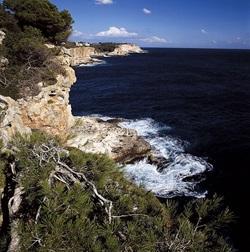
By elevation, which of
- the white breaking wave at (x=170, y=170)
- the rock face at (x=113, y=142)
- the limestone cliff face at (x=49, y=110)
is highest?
the limestone cliff face at (x=49, y=110)

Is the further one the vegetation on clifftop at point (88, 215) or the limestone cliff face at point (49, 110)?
the limestone cliff face at point (49, 110)

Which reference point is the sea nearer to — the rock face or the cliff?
the rock face

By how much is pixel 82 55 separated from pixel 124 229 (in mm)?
A: 110349

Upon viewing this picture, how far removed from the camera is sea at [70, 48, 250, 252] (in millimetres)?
16344

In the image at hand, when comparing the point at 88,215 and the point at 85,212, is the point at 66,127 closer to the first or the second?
the point at 88,215

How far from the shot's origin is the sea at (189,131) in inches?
643

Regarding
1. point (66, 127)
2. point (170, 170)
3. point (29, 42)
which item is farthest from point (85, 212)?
point (29, 42)

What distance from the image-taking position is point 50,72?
20.4 m

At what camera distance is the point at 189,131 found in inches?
1033

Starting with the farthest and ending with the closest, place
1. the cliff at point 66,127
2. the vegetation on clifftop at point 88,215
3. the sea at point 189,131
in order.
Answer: the cliff at point 66,127
the sea at point 189,131
the vegetation on clifftop at point 88,215

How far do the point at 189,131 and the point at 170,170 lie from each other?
9093 millimetres

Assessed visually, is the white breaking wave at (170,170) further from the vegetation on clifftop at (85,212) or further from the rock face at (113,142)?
the vegetation on clifftop at (85,212)

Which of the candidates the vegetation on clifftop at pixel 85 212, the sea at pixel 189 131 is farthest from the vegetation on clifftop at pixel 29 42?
the vegetation on clifftop at pixel 85 212

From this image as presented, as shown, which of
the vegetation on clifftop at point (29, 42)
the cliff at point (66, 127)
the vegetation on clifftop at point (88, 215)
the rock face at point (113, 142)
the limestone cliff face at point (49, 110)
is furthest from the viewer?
the rock face at point (113, 142)
